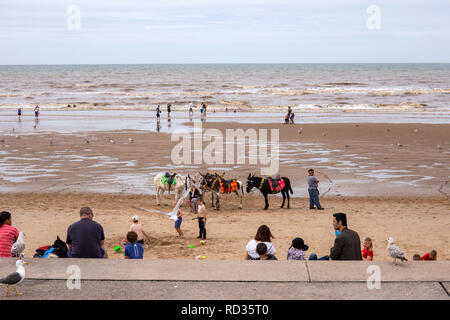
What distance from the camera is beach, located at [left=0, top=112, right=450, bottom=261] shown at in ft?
46.8

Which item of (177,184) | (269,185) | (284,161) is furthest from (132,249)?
(284,161)

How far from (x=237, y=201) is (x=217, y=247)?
616cm

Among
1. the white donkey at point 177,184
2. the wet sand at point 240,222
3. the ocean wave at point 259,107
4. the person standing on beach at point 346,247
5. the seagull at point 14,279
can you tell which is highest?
the ocean wave at point 259,107

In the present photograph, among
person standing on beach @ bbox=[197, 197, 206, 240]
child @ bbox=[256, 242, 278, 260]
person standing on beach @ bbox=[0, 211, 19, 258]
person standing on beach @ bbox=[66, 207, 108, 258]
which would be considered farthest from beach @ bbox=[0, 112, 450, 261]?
person standing on beach @ bbox=[66, 207, 108, 258]

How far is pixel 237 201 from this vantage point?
1931 centimetres

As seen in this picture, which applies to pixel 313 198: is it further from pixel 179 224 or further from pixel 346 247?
pixel 346 247

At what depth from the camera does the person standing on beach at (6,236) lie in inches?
335

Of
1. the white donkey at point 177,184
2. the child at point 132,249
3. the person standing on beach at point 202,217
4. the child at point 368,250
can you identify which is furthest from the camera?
the white donkey at point 177,184

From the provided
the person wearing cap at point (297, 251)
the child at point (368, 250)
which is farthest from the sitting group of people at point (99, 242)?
the child at point (368, 250)

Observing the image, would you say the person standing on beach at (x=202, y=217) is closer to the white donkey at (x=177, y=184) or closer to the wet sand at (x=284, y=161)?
the white donkey at (x=177, y=184)

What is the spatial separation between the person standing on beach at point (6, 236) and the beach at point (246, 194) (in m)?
4.17

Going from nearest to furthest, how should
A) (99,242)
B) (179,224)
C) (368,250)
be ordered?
1. (99,242)
2. (368,250)
3. (179,224)

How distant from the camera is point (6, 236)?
861cm

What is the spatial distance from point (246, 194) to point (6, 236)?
12655 mm
